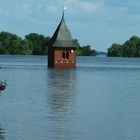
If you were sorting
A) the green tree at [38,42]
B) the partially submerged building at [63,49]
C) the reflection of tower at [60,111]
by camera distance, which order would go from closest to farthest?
the reflection of tower at [60,111] → the partially submerged building at [63,49] → the green tree at [38,42]

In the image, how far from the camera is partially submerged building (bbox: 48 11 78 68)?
260ft

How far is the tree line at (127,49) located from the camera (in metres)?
183

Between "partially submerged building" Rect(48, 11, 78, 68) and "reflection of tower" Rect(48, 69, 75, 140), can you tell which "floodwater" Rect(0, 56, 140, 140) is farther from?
"partially submerged building" Rect(48, 11, 78, 68)

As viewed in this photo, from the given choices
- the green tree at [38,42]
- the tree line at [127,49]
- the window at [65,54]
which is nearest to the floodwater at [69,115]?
the window at [65,54]

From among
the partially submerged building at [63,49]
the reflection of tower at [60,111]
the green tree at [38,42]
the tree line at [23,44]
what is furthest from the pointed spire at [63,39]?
the green tree at [38,42]

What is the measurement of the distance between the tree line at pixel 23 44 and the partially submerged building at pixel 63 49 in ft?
286

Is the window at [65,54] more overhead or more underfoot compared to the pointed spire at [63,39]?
more underfoot

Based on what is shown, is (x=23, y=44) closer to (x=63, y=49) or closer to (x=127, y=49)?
(x=127, y=49)

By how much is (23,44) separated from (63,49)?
9285 centimetres

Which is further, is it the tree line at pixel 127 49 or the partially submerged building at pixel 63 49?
the tree line at pixel 127 49

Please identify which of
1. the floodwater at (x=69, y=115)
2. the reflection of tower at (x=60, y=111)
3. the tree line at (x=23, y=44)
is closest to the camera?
the floodwater at (x=69, y=115)

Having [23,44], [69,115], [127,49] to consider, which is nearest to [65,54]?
[69,115]

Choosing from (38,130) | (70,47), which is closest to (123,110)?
(38,130)

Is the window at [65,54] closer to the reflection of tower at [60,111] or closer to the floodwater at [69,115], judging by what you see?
the reflection of tower at [60,111]
